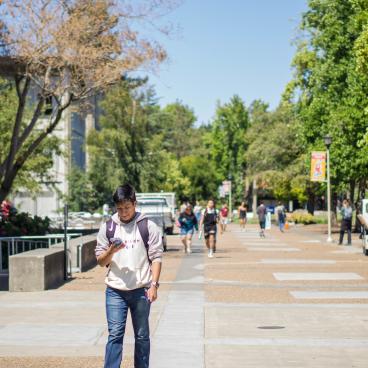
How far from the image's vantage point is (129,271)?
7844 mm

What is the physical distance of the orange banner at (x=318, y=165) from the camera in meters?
41.1

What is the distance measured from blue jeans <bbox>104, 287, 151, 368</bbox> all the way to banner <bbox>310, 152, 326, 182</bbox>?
3363 centimetres

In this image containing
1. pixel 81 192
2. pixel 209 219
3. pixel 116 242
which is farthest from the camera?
pixel 81 192

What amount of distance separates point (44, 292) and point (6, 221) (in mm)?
8477

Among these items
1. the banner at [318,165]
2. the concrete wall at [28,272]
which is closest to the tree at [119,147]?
the banner at [318,165]

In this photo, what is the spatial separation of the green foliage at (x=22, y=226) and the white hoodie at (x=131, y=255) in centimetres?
1567

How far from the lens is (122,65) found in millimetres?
27203

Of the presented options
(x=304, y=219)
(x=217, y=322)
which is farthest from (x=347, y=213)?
(x=304, y=219)

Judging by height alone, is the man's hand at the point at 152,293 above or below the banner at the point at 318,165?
below

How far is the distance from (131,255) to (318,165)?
33961mm

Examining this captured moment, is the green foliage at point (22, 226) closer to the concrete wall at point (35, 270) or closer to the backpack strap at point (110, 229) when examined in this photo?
the concrete wall at point (35, 270)

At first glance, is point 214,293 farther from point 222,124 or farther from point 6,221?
point 222,124

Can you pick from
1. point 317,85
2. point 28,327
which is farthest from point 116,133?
point 28,327

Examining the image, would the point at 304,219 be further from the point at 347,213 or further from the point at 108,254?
the point at 108,254
